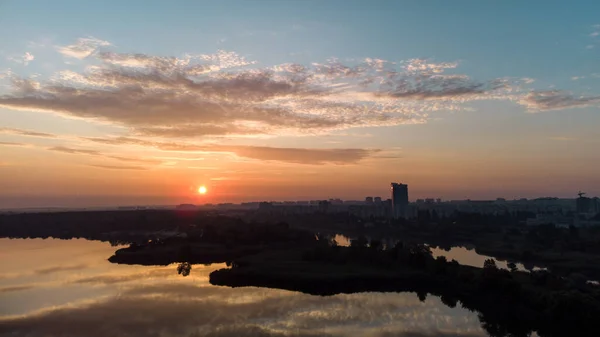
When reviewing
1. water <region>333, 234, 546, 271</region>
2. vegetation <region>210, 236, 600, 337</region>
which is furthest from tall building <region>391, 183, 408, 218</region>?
vegetation <region>210, 236, 600, 337</region>

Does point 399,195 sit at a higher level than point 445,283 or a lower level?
higher

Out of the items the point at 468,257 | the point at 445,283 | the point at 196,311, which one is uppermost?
the point at 196,311

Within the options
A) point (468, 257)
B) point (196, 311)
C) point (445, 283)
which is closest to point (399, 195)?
point (468, 257)

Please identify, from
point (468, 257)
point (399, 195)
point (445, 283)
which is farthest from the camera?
point (399, 195)

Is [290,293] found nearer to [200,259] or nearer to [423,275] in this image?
[423,275]

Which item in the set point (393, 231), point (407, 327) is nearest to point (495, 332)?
point (407, 327)

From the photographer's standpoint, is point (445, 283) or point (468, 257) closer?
point (445, 283)

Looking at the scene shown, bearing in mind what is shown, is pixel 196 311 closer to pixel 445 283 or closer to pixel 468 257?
pixel 445 283

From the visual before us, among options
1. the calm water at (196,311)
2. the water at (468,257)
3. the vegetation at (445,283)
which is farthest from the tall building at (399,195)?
the calm water at (196,311)

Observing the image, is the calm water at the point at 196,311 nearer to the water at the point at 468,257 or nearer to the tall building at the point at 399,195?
the water at the point at 468,257
